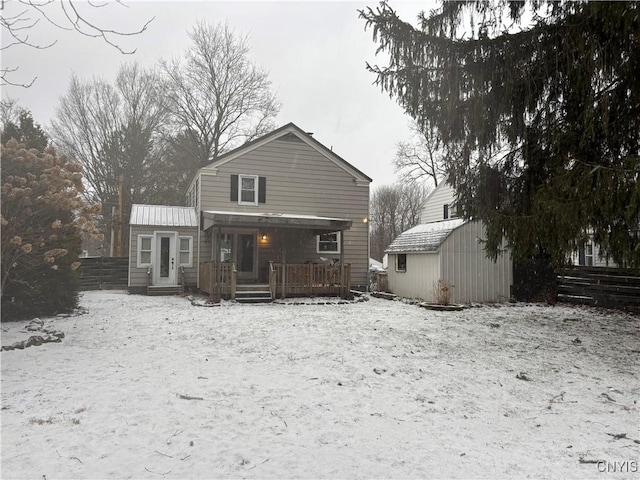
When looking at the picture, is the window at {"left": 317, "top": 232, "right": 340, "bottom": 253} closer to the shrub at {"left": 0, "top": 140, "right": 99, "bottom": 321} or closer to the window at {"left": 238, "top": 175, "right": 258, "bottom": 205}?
the window at {"left": 238, "top": 175, "right": 258, "bottom": 205}

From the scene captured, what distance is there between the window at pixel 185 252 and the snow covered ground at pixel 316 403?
7468 millimetres

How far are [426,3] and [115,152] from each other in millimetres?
25374

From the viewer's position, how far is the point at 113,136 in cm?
2756

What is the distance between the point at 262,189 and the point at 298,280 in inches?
183

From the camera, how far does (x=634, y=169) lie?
548 cm

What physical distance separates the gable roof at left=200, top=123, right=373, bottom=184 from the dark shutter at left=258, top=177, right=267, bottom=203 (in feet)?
4.28

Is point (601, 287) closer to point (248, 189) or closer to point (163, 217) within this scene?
point (248, 189)

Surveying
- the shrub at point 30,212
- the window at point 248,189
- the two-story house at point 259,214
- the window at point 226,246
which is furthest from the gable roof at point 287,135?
the shrub at point 30,212

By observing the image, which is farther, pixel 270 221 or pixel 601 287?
pixel 270 221

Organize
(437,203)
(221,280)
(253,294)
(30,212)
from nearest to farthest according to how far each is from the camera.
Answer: (30,212) < (221,280) < (253,294) < (437,203)

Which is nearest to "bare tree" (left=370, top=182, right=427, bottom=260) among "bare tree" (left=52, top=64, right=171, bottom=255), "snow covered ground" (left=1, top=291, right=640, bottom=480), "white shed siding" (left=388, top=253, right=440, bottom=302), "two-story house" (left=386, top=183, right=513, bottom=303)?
"bare tree" (left=52, top=64, right=171, bottom=255)

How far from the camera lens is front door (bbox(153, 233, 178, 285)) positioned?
1559 centimetres

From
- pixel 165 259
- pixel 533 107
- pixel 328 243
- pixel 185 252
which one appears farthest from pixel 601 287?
pixel 165 259

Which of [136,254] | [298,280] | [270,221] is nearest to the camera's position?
[270,221]
